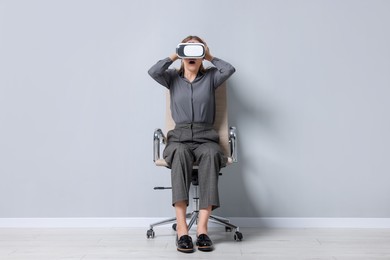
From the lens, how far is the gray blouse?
9.34 feet

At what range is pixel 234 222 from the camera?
317cm

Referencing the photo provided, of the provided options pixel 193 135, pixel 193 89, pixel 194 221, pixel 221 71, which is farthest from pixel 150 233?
pixel 221 71

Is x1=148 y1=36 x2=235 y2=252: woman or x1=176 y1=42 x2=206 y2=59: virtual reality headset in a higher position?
x1=176 y1=42 x2=206 y2=59: virtual reality headset

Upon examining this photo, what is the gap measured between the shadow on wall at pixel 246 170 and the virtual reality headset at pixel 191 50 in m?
0.59

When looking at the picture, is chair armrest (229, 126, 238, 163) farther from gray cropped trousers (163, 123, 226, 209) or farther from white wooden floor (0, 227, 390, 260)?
white wooden floor (0, 227, 390, 260)

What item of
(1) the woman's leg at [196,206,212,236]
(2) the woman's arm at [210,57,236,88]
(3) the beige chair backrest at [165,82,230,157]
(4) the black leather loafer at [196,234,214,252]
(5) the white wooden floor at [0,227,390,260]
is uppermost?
(2) the woman's arm at [210,57,236,88]

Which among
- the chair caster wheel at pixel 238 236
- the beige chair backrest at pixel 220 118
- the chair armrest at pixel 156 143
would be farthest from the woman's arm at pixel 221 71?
the chair caster wheel at pixel 238 236

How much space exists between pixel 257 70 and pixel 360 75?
71 cm

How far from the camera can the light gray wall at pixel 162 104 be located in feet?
10.4

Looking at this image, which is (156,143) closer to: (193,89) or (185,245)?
(193,89)

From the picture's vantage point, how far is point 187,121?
2859 mm

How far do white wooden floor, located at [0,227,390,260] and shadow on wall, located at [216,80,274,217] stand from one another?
0.60 feet

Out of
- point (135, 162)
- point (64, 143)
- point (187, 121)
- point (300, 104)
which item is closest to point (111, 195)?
point (135, 162)

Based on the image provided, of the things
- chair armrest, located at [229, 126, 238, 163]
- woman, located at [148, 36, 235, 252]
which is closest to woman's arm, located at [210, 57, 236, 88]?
woman, located at [148, 36, 235, 252]
